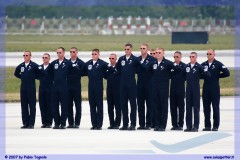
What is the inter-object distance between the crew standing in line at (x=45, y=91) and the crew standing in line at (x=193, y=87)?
3.14 meters

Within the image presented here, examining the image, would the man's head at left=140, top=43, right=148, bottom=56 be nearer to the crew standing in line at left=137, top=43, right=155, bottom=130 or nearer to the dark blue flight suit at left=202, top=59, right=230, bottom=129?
the crew standing in line at left=137, top=43, right=155, bottom=130

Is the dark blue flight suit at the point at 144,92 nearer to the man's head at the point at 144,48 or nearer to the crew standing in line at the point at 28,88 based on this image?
the man's head at the point at 144,48

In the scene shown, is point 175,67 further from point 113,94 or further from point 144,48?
point 113,94

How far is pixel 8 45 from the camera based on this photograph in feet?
247

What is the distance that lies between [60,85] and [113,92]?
1205mm

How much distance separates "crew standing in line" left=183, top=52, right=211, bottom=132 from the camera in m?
24.6

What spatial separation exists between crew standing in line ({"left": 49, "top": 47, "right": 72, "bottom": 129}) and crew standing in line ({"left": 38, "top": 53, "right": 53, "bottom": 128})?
0.17 metres

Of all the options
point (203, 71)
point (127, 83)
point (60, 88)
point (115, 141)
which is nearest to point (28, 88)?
point (60, 88)

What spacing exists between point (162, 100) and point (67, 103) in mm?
2241

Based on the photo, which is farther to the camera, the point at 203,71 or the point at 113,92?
the point at 113,92

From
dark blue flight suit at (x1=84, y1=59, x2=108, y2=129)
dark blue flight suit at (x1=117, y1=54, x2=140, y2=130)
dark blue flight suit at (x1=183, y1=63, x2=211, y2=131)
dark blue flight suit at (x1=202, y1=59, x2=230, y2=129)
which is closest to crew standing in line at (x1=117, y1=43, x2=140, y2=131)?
dark blue flight suit at (x1=117, y1=54, x2=140, y2=130)

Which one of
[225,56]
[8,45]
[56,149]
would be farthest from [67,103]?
[8,45]

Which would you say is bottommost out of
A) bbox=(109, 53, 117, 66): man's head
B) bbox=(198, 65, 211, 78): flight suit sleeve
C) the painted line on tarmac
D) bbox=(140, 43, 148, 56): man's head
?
the painted line on tarmac

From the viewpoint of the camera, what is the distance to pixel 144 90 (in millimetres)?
25359
